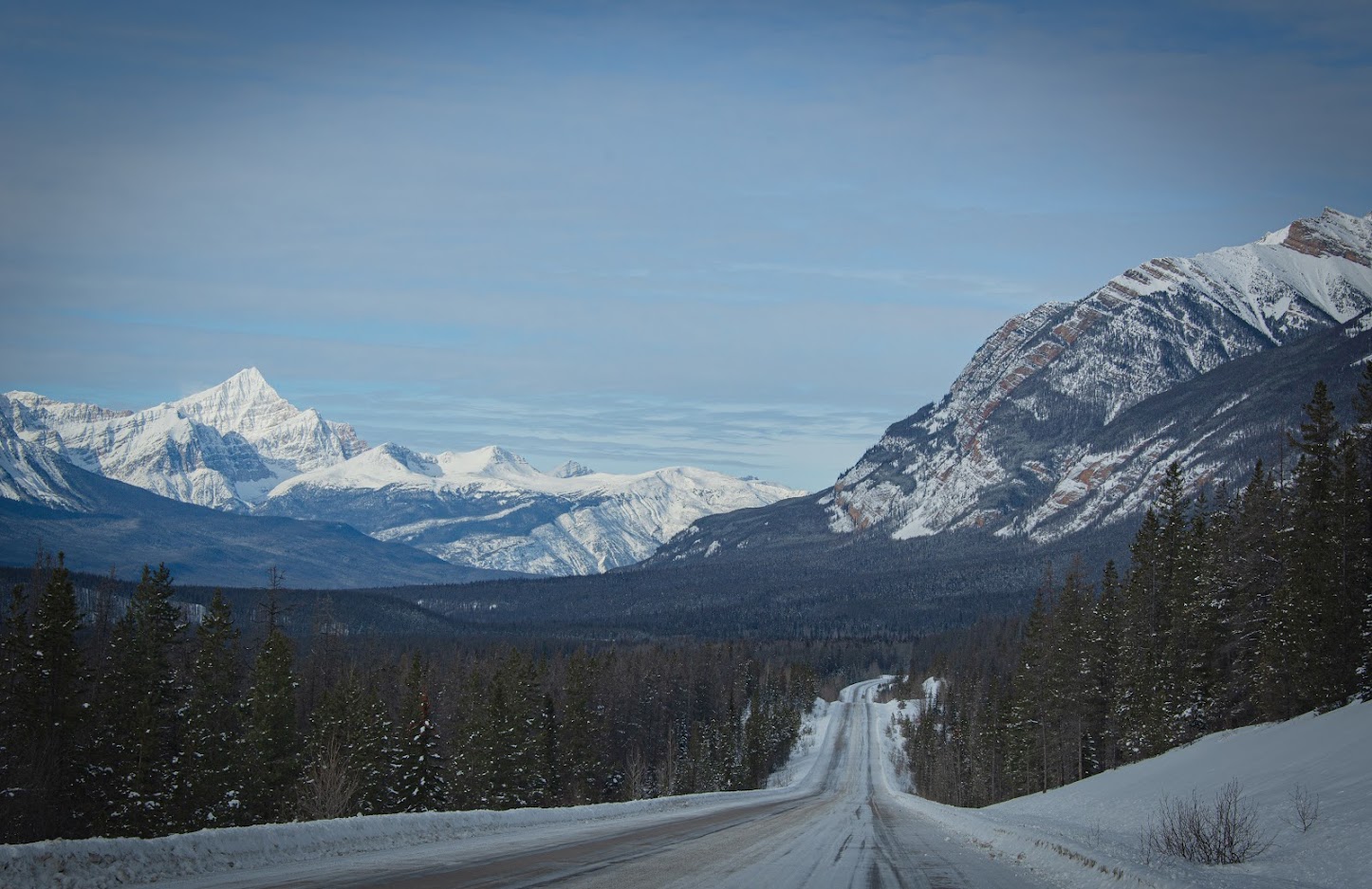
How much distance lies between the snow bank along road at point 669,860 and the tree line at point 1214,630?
57.7ft

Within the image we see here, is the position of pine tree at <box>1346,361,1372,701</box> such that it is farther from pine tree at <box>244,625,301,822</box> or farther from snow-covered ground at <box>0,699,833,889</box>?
pine tree at <box>244,625,301,822</box>

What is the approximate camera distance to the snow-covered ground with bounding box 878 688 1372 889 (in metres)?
19.6

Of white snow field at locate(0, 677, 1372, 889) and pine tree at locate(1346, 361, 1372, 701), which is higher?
pine tree at locate(1346, 361, 1372, 701)

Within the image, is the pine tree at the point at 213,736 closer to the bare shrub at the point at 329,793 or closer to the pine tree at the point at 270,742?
the pine tree at the point at 270,742

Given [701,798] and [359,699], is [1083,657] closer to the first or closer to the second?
Answer: [701,798]

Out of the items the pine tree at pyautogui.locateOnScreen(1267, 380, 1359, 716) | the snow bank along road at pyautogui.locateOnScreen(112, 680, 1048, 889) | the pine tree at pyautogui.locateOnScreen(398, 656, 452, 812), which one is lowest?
the pine tree at pyautogui.locateOnScreen(398, 656, 452, 812)

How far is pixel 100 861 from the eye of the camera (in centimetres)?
1584

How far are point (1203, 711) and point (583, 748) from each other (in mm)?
40386

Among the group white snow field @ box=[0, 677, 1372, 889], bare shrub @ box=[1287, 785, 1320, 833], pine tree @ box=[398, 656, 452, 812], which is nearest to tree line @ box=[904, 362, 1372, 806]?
white snow field @ box=[0, 677, 1372, 889]

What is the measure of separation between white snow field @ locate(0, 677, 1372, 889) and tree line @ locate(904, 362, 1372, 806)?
11.5ft

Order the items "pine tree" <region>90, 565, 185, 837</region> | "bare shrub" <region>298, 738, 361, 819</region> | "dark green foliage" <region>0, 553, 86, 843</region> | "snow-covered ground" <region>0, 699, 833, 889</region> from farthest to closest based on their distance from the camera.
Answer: "pine tree" <region>90, 565, 185, 837</region>, "dark green foliage" <region>0, 553, 86, 843</region>, "bare shrub" <region>298, 738, 361, 819</region>, "snow-covered ground" <region>0, 699, 833, 889</region>

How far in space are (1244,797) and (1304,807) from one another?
5886 millimetres

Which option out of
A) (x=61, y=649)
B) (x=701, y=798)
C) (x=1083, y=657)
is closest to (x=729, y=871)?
(x=61, y=649)

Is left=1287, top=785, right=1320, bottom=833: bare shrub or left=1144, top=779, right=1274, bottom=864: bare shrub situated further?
left=1287, top=785, right=1320, bottom=833: bare shrub
